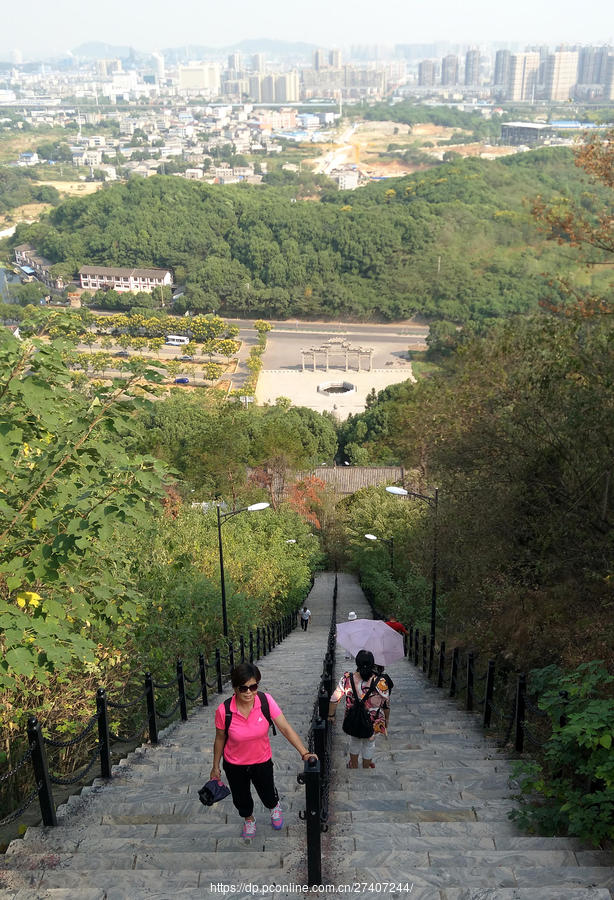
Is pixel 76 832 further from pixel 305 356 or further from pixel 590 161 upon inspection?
pixel 305 356

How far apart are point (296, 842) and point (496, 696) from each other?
18.7 feet

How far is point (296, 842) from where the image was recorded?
450 centimetres

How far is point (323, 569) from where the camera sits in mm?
32188

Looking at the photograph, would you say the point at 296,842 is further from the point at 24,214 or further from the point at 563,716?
the point at 24,214

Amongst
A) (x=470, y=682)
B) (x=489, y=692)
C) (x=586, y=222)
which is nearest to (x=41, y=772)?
(x=489, y=692)

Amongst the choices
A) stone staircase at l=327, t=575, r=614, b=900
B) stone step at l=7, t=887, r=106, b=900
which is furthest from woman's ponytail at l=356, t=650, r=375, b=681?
stone step at l=7, t=887, r=106, b=900

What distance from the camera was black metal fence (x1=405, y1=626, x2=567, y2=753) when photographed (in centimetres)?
646

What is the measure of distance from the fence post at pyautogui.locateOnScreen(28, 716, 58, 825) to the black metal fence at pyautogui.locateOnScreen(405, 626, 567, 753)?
357 centimetres

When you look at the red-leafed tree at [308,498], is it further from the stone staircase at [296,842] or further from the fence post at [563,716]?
the fence post at [563,716]

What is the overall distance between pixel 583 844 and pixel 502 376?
13.4 m

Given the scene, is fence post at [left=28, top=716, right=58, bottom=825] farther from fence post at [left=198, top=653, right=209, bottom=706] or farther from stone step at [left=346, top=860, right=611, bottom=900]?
fence post at [left=198, top=653, right=209, bottom=706]

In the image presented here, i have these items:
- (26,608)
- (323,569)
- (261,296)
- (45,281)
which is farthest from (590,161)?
(45,281)

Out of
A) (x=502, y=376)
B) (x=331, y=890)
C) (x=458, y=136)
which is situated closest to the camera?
(x=331, y=890)

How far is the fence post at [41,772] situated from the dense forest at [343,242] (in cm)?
8253
